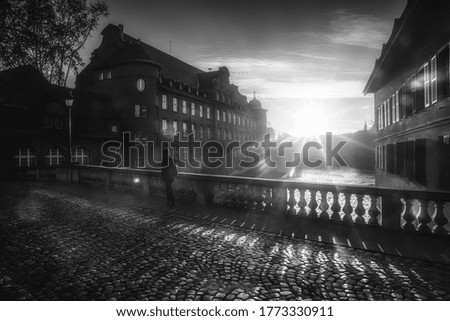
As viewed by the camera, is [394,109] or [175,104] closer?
[394,109]

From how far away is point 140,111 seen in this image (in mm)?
32312

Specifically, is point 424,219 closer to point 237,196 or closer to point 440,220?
point 440,220

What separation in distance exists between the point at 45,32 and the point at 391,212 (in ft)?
96.0

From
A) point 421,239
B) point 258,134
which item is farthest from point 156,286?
point 258,134

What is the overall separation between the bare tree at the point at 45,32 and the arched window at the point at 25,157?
7.10 metres

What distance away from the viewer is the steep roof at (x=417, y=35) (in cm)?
799

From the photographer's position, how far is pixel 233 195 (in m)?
8.40

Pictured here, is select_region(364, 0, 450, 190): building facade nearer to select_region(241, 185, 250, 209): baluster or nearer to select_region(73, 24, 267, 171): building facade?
select_region(241, 185, 250, 209): baluster

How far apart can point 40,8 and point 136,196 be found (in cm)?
2184

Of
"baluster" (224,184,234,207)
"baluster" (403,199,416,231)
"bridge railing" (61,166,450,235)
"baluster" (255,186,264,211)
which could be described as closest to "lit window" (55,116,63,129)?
"bridge railing" (61,166,450,235)

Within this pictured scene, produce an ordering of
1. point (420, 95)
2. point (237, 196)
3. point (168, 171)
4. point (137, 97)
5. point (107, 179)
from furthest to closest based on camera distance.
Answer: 1. point (137, 97)
2. point (107, 179)
3. point (420, 95)
4. point (168, 171)
5. point (237, 196)

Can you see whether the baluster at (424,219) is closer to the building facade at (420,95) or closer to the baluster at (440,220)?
the baluster at (440,220)

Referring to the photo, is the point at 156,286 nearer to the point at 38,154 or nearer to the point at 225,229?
the point at 225,229

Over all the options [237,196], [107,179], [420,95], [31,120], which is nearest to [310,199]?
[237,196]
